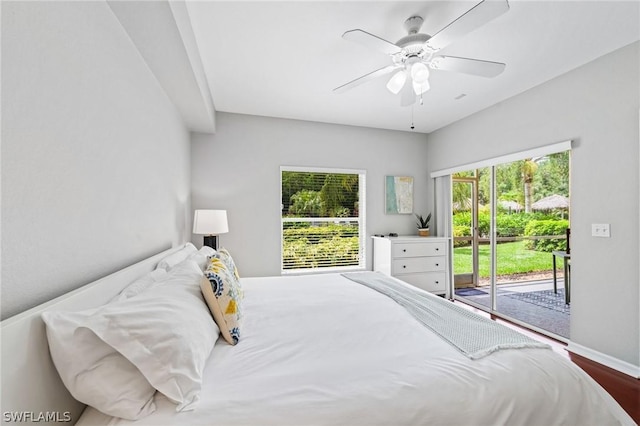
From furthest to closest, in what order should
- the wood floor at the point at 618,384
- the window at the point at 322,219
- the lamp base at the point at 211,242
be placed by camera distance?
the window at the point at 322,219 → the lamp base at the point at 211,242 → the wood floor at the point at 618,384

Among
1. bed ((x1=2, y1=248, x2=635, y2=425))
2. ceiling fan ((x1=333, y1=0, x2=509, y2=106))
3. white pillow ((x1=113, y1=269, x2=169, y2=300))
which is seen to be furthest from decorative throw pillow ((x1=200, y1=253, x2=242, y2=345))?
ceiling fan ((x1=333, y1=0, x2=509, y2=106))

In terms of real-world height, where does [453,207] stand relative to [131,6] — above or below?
below

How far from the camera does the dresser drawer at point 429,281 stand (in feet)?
13.0

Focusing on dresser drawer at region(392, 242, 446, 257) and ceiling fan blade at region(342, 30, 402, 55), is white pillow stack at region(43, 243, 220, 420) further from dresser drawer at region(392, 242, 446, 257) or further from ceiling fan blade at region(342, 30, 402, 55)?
dresser drawer at region(392, 242, 446, 257)

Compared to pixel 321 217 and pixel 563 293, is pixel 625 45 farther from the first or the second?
pixel 321 217

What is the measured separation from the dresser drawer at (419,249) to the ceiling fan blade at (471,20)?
8.64 feet

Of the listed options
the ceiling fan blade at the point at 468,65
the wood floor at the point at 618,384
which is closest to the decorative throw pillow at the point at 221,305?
the ceiling fan blade at the point at 468,65

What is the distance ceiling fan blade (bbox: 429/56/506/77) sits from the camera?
1.86 meters

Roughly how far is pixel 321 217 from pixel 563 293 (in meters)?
2.92

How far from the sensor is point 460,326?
1.45 meters

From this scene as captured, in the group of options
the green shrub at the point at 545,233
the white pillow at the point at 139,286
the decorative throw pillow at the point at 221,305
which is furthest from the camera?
the green shrub at the point at 545,233

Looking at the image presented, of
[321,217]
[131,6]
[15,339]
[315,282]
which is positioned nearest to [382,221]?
[321,217]

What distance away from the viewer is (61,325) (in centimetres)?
76

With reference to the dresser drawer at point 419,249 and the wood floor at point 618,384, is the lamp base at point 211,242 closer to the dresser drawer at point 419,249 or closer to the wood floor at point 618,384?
the dresser drawer at point 419,249
